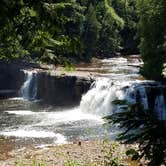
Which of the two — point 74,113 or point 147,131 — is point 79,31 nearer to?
point 74,113

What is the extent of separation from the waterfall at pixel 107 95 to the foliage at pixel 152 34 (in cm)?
217

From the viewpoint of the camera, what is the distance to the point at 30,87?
153ft

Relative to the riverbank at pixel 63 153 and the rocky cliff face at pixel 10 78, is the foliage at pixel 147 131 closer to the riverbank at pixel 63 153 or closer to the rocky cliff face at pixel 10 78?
the riverbank at pixel 63 153

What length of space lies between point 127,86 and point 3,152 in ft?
45.1

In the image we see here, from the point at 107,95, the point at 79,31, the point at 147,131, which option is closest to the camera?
the point at 147,131

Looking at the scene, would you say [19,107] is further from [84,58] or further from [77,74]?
[84,58]

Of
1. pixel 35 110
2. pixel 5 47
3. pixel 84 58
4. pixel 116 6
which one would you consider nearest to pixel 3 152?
pixel 35 110

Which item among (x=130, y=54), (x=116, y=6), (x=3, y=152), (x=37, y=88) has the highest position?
(x=116, y=6)

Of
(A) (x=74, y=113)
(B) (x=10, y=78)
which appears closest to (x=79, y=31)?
(B) (x=10, y=78)

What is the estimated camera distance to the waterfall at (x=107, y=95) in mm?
35884

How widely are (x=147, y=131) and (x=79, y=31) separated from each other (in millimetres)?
59637

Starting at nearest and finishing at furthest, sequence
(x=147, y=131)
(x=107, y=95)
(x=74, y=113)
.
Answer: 1. (x=147, y=131)
2. (x=74, y=113)
3. (x=107, y=95)

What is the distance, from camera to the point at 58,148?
2608 centimetres

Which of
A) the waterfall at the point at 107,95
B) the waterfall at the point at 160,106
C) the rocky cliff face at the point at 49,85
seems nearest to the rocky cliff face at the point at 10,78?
the rocky cliff face at the point at 49,85
